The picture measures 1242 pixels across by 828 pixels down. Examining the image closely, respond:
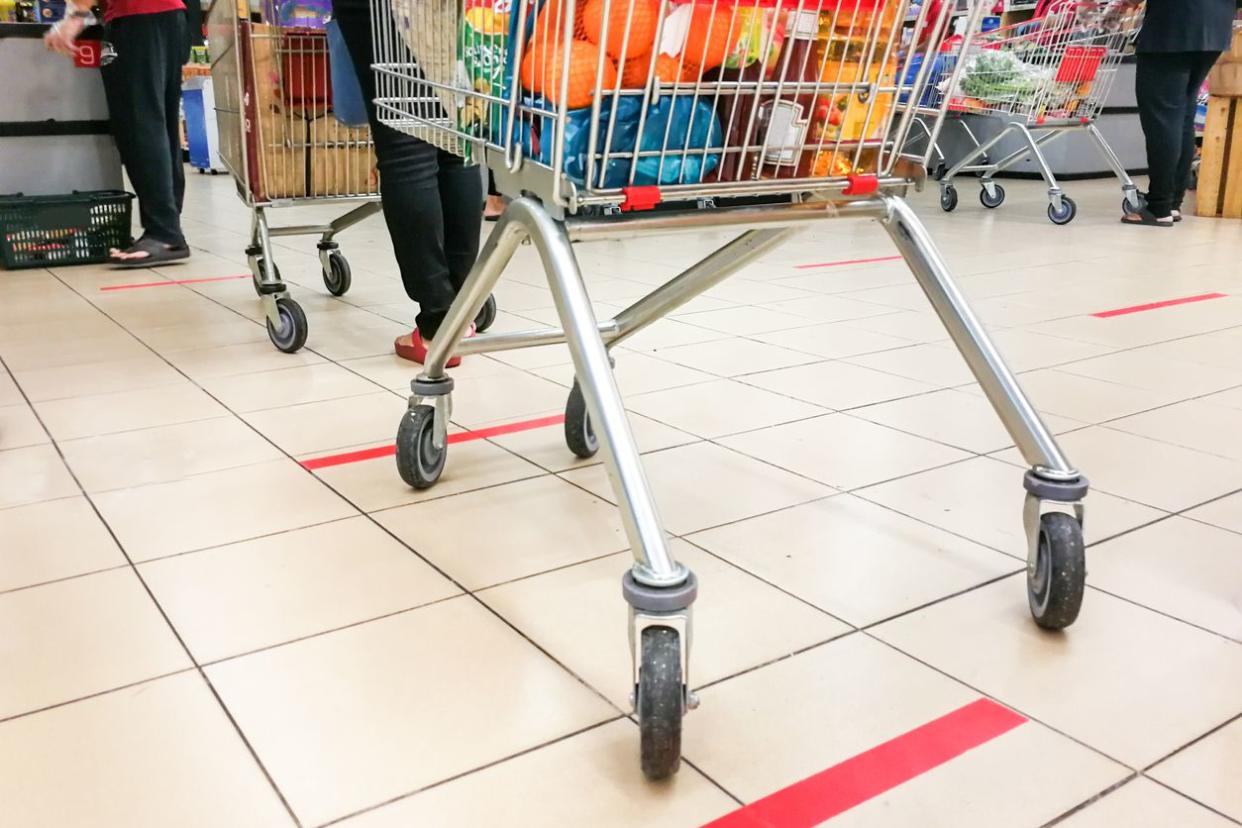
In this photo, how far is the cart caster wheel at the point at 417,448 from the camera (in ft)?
5.58

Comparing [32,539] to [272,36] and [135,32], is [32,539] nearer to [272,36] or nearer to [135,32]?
[272,36]

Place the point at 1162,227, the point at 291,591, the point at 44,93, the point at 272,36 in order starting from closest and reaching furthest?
the point at 291,591
the point at 272,36
the point at 44,93
the point at 1162,227

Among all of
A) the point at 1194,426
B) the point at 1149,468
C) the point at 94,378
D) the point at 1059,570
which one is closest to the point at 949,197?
the point at 1194,426

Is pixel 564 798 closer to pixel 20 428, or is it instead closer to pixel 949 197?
pixel 20 428

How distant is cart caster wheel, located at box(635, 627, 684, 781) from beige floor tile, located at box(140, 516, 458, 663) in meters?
0.46

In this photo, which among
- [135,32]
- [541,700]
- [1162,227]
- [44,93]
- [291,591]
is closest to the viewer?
[541,700]

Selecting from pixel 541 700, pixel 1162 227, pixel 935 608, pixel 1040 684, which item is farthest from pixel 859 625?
pixel 1162 227

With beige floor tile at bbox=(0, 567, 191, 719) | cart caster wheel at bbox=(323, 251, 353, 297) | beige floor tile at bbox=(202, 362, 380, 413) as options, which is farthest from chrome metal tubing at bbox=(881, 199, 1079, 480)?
cart caster wheel at bbox=(323, 251, 353, 297)

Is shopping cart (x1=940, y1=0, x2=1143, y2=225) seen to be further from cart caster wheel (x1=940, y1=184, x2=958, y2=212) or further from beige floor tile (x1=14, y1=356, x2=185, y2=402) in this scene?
beige floor tile (x1=14, y1=356, x2=185, y2=402)

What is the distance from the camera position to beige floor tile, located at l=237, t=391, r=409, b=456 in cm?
201

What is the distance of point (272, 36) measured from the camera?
249cm

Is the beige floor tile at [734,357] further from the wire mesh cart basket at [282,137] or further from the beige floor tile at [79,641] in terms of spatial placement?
the beige floor tile at [79,641]

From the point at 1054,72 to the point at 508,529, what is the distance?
4.57 meters

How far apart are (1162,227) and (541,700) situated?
195 inches
